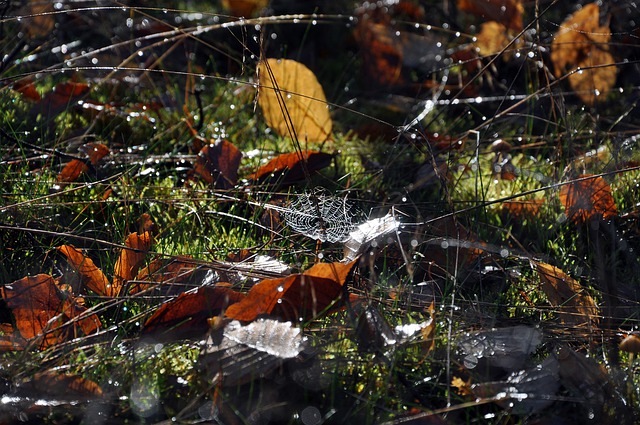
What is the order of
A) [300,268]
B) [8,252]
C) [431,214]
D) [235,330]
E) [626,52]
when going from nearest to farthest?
[235,330] < [300,268] < [8,252] < [431,214] < [626,52]

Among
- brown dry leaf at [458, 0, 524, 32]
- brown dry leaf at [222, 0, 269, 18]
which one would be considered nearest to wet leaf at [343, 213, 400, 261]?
brown dry leaf at [458, 0, 524, 32]

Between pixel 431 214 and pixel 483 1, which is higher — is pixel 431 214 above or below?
below

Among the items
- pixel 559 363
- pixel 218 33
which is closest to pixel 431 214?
pixel 559 363

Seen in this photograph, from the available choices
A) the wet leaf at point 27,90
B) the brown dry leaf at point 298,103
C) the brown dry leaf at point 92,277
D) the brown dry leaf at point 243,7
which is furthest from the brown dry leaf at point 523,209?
the brown dry leaf at point 243,7

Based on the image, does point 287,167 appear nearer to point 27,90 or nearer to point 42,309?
point 42,309

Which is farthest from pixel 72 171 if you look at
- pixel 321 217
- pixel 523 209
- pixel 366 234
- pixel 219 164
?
pixel 523 209

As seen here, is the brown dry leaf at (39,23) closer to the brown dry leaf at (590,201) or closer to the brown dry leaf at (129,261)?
the brown dry leaf at (129,261)

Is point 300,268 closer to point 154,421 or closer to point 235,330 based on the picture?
point 235,330
